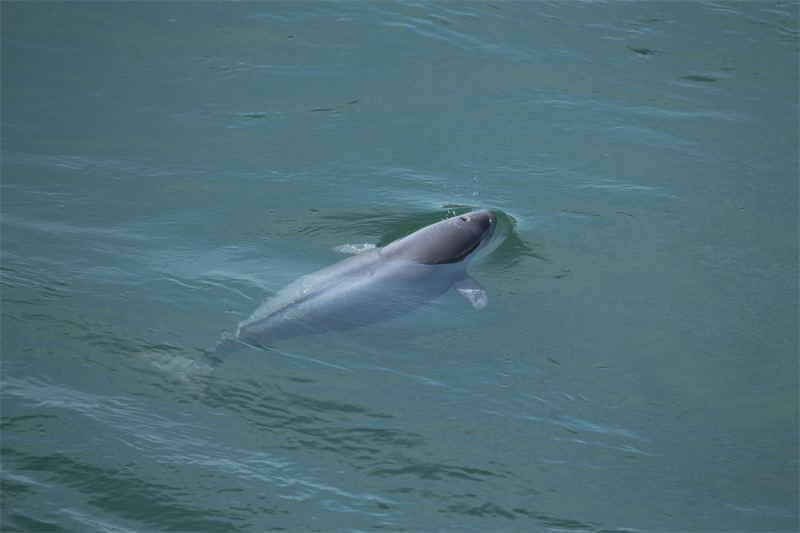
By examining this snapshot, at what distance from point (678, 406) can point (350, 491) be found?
3.50 meters

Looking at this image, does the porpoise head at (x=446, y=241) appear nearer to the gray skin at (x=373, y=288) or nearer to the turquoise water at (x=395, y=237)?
the gray skin at (x=373, y=288)

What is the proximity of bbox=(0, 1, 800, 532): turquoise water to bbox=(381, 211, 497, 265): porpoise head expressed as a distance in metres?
0.34

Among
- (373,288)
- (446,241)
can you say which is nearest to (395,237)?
(446,241)

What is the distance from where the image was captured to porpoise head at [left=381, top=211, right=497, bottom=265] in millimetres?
9289

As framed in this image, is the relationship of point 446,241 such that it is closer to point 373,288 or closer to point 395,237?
point 395,237

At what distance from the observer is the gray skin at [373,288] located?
26.7 feet

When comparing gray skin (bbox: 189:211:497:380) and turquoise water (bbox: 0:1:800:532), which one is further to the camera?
gray skin (bbox: 189:211:497:380)

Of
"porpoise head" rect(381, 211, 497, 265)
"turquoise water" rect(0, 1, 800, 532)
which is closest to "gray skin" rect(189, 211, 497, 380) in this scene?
"porpoise head" rect(381, 211, 497, 265)

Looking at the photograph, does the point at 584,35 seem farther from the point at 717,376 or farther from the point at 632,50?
the point at 717,376

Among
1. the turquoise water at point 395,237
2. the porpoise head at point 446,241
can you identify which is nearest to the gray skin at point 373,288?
the porpoise head at point 446,241

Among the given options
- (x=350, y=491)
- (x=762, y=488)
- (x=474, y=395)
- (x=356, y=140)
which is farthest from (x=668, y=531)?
(x=356, y=140)

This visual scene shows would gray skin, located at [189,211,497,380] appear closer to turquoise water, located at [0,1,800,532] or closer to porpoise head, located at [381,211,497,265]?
porpoise head, located at [381,211,497,265]

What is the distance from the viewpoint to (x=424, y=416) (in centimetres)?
740

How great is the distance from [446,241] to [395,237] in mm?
746
